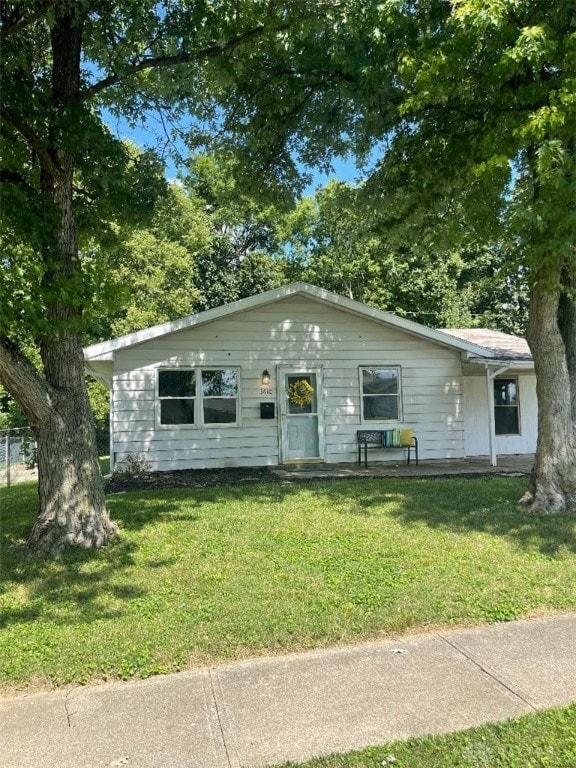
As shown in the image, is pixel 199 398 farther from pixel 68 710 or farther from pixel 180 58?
pixel 68 710

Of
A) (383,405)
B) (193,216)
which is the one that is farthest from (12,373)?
(193,216)

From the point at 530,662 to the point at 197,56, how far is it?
728 centimetres

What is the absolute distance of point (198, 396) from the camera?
12.3 metres

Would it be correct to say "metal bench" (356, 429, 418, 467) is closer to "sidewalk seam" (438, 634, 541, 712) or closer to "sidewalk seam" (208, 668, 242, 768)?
"sidewalk seam" (438, 634, 541, 712)

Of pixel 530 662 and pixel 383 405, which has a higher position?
pixel 383 405

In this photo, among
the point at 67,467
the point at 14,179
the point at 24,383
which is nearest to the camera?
the point at 24,383

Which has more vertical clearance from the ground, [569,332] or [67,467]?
[569,332]

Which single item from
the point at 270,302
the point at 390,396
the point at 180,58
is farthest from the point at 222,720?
the point at 390,396

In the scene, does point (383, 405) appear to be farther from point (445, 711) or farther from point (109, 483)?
point (445, 711)

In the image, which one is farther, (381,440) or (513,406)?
(513,406)

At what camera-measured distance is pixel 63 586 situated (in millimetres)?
4906

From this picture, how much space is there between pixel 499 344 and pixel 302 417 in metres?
6.00

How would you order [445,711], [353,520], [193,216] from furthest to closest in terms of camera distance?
[193,216], [353,520], [445,711]

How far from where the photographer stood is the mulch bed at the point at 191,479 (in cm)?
1007
